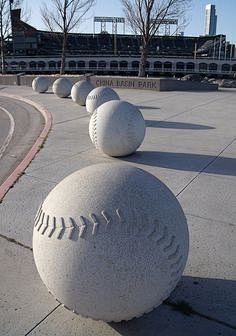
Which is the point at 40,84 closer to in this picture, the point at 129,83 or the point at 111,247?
the point at 129,83

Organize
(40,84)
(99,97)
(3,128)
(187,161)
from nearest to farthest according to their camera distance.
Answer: (187,161) → (99,97) → (3,128) → (40,84)

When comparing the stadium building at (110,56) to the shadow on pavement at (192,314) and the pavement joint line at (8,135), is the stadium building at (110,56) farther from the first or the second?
the shadow on pavement at (192,314)

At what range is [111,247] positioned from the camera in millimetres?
2705

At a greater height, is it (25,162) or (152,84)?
(152,84)

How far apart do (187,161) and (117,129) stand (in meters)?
1.79

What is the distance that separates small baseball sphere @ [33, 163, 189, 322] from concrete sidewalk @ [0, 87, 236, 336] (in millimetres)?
394

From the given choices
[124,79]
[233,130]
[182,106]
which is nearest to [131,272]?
[233,130]

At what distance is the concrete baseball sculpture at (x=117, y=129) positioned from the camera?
7.68m

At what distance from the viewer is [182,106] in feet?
56.5

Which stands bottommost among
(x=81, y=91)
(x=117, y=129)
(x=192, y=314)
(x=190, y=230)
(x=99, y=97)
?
(x=192, y=314)

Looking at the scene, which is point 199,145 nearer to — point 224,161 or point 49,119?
point 224,161

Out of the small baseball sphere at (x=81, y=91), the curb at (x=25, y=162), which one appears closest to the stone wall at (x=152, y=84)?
the small baseball sphere at (x=81, y=91)

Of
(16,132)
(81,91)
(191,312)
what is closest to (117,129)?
(191,312)

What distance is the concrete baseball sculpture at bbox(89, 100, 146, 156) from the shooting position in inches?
303
